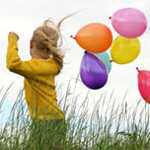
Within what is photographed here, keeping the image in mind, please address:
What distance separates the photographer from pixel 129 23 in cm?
430

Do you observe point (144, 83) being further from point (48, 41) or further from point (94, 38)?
point (48, 41)

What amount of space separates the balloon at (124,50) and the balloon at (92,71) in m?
0.31

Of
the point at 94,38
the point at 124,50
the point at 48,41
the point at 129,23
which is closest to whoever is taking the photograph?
the point at 48,41

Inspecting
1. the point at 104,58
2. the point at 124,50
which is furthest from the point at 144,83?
the point at 104,58

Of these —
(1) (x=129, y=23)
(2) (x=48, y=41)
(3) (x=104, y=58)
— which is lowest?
(3) (x=104, y=58)

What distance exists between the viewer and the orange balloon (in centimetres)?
416

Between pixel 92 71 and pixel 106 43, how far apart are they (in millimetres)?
357

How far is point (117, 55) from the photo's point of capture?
4527mm

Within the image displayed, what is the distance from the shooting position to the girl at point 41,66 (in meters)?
3.47

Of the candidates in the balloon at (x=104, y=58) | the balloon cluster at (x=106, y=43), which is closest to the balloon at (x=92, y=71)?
the balloon cluster at (x=106, y=43)

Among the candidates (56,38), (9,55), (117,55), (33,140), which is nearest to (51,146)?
(33,140)

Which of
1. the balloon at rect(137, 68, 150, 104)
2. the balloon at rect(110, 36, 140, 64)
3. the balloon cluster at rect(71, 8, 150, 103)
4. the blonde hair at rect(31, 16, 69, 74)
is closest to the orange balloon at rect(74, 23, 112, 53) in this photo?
the balloon cluster at rect(71, 8, 150, 103)

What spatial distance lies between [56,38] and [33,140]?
131 cm

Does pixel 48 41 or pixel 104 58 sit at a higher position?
pixel 48 41
